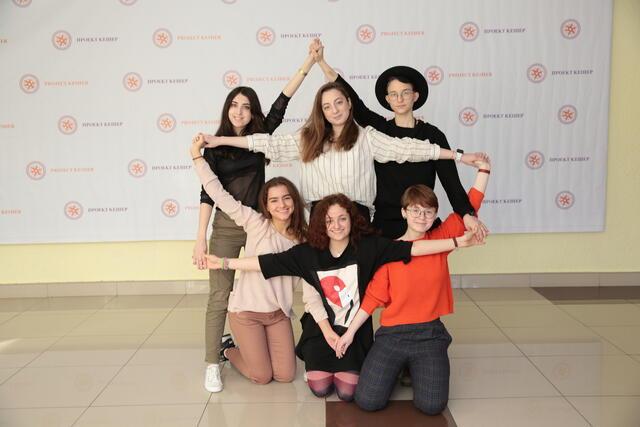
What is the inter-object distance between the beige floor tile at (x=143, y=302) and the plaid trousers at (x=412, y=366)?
80.9 inches

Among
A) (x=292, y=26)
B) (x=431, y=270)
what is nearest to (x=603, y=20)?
(x=292, y=26)

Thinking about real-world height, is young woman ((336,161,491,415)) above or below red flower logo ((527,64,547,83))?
below

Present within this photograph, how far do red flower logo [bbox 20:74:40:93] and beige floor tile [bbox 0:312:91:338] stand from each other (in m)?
1.58

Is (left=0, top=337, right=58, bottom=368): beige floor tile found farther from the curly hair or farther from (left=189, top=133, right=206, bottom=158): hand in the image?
the curly hair

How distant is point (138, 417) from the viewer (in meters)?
2.52

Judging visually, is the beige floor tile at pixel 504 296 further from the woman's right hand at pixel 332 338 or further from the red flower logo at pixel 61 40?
the red flower logo at pixel 61 40

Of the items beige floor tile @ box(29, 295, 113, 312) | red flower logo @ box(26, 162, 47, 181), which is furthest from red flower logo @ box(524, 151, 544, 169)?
red flower logo @ box(26, 162, 47, 181)

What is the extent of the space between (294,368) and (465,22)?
2.73 metres

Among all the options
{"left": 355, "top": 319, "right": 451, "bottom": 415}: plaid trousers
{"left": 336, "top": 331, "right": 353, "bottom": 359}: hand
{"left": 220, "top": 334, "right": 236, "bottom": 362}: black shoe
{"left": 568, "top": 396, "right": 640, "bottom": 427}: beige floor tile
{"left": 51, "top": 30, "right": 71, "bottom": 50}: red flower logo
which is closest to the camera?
{"left": 568, "top": 396, "right": 640, "bottom": 427}: beige floor tile

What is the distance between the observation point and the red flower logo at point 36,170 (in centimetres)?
435

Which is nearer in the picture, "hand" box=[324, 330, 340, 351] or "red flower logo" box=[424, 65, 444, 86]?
"hand" box=[324, 330, 340, 351]

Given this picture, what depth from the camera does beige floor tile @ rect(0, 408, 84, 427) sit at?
8.13ft

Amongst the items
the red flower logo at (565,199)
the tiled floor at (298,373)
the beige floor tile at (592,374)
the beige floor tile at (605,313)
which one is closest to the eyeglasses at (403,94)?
the tiled floor at (298,373)

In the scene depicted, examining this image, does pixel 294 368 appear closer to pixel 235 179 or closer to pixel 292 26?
pixel 235 179
